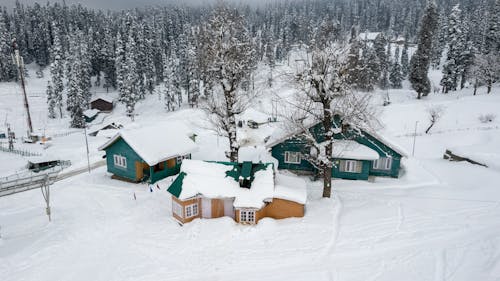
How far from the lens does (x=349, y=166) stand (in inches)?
918

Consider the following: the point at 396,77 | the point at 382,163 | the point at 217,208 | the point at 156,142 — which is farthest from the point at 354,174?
the point at 396,77

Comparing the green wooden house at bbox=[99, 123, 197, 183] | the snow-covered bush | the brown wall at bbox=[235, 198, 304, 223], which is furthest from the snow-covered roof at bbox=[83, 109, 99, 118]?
the snow-covered bush

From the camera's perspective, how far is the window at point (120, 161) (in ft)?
79.8

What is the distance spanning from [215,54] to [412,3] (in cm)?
16220

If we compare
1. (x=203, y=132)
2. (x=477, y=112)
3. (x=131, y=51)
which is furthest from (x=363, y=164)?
(x=131, y=51)

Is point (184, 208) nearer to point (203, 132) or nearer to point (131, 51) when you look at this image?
point (203, 132)

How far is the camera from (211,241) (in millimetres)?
15094

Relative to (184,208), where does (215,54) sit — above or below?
above

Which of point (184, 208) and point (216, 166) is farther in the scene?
point (216, 166)

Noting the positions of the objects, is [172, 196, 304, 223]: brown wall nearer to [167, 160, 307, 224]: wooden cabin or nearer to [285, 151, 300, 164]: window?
[167, 160, 307, 224]: wooden cabin

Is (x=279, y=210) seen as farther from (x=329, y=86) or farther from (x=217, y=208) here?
(x=329, y=86)

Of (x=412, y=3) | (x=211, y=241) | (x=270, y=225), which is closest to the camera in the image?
(x=211, y=241)

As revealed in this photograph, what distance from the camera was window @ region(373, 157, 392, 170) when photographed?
23.6 m

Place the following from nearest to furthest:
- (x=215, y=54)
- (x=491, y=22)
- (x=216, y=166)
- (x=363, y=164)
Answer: (x=216, y=166), (x=215, y=54), (x=363, y=164), (x=491, y=22)
